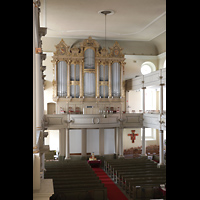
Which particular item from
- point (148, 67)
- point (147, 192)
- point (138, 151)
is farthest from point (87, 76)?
point (147, 192)

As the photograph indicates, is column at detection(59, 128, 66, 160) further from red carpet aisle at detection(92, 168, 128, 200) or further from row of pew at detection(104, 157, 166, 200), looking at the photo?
red carpet aisle at detection(92, 168, 128, 200)

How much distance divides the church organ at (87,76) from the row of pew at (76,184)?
718cm

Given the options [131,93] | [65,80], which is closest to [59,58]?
[65,80]

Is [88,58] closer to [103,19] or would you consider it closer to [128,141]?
[103,19]

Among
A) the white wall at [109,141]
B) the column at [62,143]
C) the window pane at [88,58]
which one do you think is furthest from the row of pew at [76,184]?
the window pane at [88,58]

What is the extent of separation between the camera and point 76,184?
11492 mm

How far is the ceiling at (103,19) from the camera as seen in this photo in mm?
16016

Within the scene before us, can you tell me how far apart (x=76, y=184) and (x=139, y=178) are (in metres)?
3.53

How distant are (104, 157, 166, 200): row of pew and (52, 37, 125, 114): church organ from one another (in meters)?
5.59

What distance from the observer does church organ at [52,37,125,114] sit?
68.6 feet
